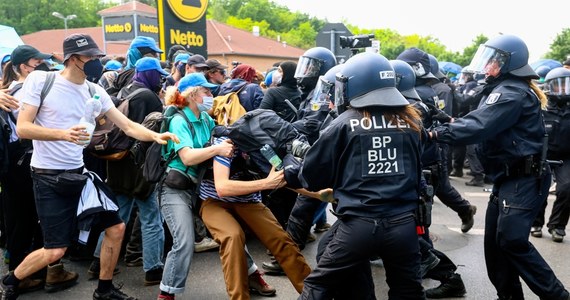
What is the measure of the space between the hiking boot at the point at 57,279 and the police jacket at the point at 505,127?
11.2ft

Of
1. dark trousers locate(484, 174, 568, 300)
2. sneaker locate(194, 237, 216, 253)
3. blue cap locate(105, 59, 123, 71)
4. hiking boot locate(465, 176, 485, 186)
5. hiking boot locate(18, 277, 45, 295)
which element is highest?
blue cap locate(105, 59, 123, 71)

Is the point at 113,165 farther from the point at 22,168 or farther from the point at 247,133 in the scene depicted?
the point at 247,133

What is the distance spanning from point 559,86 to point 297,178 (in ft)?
14.6

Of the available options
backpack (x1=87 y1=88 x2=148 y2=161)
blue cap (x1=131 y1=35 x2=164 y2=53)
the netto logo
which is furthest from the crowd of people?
the netto logo

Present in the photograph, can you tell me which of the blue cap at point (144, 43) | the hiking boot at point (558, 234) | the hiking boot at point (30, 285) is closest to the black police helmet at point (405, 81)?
the hiking boot at point (558, 234)

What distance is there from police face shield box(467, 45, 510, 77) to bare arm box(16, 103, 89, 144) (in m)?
3.08

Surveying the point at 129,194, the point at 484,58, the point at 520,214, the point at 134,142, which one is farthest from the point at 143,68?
the point at 520,214

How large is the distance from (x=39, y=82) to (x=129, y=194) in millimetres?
1432

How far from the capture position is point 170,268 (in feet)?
13.2

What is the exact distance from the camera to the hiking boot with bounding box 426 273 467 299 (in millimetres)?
4609

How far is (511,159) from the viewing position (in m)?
4.12

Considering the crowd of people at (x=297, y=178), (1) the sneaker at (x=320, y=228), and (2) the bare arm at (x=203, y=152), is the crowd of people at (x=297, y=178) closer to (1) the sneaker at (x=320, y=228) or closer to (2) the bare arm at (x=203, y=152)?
(2) the bare arm at (x=203, y=152)

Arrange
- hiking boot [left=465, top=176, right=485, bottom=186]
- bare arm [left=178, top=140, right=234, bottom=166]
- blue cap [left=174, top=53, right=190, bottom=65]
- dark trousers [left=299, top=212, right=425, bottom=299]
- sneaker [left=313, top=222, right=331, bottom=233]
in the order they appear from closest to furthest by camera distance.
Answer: dark trousers [left=299, top=212, right=425, bottom=299] < bare arm [left=178, top=140, right=234, bottom=166] < sneaker [left=313, top=222, right=331, bottom=233] < blue cap [left=174, top=53, right=190, bottom=65] < hiking boot [left=465, top=176, right=485, bottom=186]

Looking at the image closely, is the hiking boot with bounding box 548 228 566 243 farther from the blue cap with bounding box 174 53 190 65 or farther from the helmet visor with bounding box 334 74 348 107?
the blue cap with bounding box 174 53 190 65
